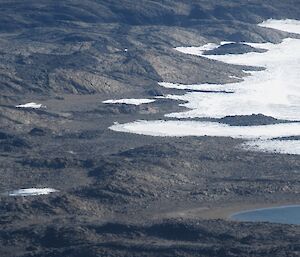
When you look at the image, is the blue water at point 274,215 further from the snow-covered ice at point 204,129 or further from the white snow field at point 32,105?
the white snow field at point 32,105

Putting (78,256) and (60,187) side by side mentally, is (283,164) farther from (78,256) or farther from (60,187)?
(78,256)

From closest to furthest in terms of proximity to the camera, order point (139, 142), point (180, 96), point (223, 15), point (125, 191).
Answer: point (125, 191), point (139, 142), point (180, 96), point (223, 15)

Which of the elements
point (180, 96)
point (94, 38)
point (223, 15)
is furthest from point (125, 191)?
point (223, 15)

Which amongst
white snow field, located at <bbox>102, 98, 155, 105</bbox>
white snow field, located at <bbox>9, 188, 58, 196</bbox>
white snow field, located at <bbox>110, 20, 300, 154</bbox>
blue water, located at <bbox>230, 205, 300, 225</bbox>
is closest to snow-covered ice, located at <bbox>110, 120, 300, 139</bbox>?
white snow field, located at <bbox>110, 20, 300, 154</bbox>

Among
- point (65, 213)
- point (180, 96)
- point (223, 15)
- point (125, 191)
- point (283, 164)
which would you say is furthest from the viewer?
Result: point (223, 15)

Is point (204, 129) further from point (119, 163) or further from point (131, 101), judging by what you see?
point (119, 163)

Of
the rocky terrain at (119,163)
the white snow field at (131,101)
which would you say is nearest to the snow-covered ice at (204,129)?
the rocky terrain at (119,163)
